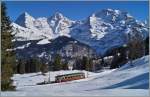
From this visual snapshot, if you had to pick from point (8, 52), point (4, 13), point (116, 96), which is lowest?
point (116, 96)

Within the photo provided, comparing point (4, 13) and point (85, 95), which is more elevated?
point (4, 13)

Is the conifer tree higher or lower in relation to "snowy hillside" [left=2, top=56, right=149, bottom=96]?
higher

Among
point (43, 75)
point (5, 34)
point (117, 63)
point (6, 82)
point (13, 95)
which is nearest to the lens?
point (13, 95)

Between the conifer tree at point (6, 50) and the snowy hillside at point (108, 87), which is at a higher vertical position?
the conifer tree at point (6, 50)

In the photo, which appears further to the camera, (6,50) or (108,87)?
(108,87)

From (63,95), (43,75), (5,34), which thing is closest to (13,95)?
(63,95)

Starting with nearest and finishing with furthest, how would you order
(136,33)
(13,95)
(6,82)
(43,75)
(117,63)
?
1. (13,95)
2. (6,82)
3. (136,33)
4. (43,75)
5. (117,63)

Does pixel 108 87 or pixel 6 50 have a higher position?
pixel 6 50

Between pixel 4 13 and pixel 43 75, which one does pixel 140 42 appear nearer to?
pixel 43 75

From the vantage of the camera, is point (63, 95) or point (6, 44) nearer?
point (63, 95)

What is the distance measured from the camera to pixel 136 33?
116812 mm

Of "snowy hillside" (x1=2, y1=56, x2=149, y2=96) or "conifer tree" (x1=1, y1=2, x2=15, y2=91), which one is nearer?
"snowy hillside" (x1=2, y1=56, x2=149, y2=96)

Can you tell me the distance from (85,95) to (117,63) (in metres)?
158

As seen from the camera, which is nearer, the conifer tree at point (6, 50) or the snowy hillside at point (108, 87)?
the snowy hillside at point (108, 87)
